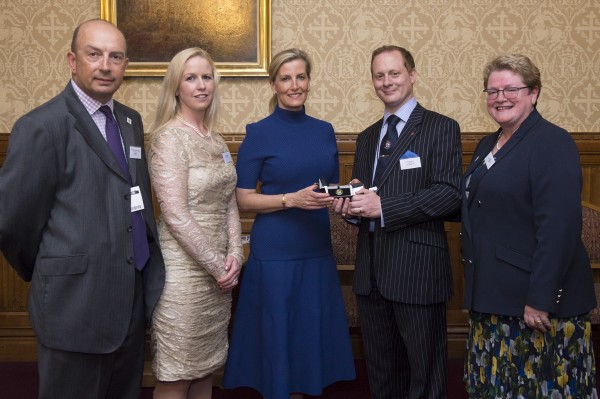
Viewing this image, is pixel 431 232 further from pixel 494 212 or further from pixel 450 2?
pixel 450 2

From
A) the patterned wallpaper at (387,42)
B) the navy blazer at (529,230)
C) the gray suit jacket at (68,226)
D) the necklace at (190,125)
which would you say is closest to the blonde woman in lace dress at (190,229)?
the necklace at (190,125)

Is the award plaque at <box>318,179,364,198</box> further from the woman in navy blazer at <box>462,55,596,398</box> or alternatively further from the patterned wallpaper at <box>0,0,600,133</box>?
the patterned wallpaper at <box>0,0,600,133</box>

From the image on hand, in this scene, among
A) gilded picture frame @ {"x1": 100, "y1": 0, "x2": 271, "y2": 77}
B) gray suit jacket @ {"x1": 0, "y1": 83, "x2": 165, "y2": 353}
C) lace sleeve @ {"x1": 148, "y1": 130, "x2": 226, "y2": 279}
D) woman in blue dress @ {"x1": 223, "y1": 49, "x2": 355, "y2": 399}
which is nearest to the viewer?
gray suit jacket @ {"x1": 0, "y1": 83, "x2": 165, "y2": 353}

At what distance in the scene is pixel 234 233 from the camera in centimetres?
301

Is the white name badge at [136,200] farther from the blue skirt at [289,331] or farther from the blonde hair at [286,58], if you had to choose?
the blonde hair at [286,58]

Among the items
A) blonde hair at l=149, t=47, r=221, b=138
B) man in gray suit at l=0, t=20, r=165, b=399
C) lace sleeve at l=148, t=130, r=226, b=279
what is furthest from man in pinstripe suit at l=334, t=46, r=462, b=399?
man in gray suit at l=0, t=20, r=165, b=399

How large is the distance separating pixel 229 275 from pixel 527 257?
1.27 meters

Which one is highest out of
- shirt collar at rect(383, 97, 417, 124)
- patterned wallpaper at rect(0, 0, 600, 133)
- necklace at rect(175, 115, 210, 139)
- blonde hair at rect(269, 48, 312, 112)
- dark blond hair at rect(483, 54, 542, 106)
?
patterned wallpaper at rect(0, 0, 600, 133)

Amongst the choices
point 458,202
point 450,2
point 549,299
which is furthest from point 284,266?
point 450,2

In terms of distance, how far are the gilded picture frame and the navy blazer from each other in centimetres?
256

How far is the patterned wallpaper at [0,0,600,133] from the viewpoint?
4.69m

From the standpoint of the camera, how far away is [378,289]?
9.55 ft

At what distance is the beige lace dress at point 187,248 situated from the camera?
107 inches

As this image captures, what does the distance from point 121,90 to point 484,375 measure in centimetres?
341
